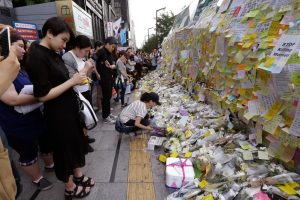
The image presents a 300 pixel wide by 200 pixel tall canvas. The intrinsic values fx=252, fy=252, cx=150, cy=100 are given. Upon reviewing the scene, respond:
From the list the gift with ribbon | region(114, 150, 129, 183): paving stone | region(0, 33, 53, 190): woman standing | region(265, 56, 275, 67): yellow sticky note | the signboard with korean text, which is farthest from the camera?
the signboard with korean text

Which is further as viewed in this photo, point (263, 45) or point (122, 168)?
point (122, 168)

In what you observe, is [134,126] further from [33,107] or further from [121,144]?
[33,107]

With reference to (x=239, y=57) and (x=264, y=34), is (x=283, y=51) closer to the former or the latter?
(x=264, y=34)

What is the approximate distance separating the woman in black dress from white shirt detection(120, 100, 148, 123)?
1676 mm

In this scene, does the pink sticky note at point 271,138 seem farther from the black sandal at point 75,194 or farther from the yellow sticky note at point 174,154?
the black sandal at point 75,194

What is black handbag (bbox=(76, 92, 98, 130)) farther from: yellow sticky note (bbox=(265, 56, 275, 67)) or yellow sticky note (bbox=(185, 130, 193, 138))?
yellow sticky note (bbox=(265, 56, 275, 67))

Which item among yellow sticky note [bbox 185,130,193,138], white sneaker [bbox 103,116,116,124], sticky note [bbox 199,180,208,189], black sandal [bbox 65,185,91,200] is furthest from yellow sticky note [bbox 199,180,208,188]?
white sneaker [bbox 103,116,116,124]

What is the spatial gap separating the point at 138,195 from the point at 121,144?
157cm

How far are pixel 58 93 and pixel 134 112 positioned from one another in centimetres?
220

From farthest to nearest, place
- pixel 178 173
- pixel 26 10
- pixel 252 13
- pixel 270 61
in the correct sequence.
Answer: pixel 26 10, pixel 252 13, pixel 178 173, pixel 270 61

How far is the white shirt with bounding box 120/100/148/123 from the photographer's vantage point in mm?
4270

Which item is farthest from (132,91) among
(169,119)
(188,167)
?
(188,167)

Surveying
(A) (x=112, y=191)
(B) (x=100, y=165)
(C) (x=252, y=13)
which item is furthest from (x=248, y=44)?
(B) (x=100, y=165)

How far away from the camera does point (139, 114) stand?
4250 mm
